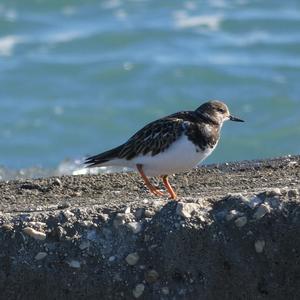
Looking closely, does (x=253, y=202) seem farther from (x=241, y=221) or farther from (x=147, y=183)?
(x=147, y=183)

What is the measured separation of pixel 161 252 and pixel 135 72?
432 inches

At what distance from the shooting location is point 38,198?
6855 millimetres

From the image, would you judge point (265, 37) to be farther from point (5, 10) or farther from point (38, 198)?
point (38, 198)

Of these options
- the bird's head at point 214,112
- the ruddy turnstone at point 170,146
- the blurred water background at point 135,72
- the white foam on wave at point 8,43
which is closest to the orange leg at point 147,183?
the ruddy turnstone at point 170,146

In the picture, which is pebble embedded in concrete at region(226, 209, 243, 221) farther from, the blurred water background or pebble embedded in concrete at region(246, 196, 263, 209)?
the blurred water background

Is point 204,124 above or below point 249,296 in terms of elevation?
above

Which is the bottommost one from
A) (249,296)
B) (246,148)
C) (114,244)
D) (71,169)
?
(246,148)

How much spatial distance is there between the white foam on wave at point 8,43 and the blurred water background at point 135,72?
4cm

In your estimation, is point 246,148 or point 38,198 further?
point 246,148

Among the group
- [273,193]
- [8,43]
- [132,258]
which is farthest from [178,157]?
[8,43]

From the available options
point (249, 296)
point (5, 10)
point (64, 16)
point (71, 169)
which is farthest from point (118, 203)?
point (5, 10)

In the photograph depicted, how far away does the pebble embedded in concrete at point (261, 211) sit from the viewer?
5496mm

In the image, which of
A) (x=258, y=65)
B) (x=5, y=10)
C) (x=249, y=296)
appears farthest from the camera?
(x=5, y=10)

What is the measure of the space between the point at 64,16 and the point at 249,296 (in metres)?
13.8
